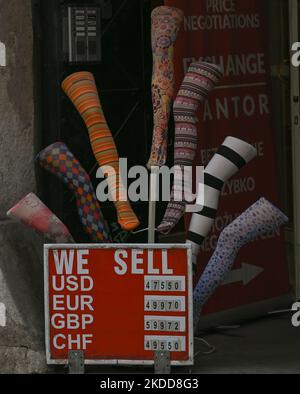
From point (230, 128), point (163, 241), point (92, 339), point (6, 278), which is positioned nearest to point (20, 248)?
point (6, 278)

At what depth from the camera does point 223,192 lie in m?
8.19

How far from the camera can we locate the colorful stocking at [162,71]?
707cm

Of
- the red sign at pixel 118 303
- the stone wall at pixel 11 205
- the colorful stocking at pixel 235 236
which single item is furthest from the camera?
the stone wall at pixel 11 205

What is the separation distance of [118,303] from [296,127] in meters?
2.27

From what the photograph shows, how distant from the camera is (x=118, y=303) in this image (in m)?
6.95

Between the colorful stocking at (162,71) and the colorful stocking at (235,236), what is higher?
the colorful stocking at (162,71)

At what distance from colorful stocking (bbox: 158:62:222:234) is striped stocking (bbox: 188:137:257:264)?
0.49 ft

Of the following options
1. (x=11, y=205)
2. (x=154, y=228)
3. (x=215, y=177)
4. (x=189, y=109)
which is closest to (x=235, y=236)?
(x=215, y=177)

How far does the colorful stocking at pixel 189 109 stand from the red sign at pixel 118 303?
0.56 m

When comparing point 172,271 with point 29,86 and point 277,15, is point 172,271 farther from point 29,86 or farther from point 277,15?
point 277,15

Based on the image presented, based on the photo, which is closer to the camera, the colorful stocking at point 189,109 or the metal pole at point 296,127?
the colorful stocking at point 189,109

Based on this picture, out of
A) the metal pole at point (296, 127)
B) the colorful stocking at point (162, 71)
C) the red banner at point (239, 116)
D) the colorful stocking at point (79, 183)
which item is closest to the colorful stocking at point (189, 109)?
the colorful stocking at point (162, 71)

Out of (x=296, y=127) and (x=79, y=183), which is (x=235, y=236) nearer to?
(x=79, y=183)

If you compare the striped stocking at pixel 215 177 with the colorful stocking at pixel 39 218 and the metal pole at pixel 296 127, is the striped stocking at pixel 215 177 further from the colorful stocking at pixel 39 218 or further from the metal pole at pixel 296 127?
the metal pole at pixel 296 127
